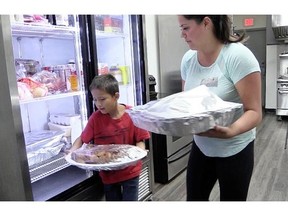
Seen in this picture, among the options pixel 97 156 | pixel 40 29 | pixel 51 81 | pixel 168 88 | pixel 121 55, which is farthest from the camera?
pixel 168 88

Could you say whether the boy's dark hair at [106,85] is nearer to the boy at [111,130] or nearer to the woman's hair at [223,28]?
the boy at [111,130]

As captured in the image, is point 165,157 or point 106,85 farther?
point 165,157

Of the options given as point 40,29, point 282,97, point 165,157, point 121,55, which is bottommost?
point 165,157

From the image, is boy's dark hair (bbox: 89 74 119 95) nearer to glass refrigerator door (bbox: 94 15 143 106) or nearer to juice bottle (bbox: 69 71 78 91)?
juice bottle (bbox: 69 71 78 91)

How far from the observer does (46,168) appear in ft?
5.90

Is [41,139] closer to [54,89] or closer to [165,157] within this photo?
[54,89]

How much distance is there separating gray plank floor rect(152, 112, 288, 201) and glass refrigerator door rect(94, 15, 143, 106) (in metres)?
0.92

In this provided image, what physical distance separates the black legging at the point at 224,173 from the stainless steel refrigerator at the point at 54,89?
0.83 metres

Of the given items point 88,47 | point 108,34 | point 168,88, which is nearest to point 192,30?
point 88,47

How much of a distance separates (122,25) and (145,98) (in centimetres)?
68

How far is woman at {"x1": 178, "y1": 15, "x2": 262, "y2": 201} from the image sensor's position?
1084 mm

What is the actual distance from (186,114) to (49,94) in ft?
3.77

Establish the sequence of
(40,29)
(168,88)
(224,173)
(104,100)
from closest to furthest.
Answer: (224,173)
(104,100)
(40,29)
(168,88)

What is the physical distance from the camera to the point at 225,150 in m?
1.20
